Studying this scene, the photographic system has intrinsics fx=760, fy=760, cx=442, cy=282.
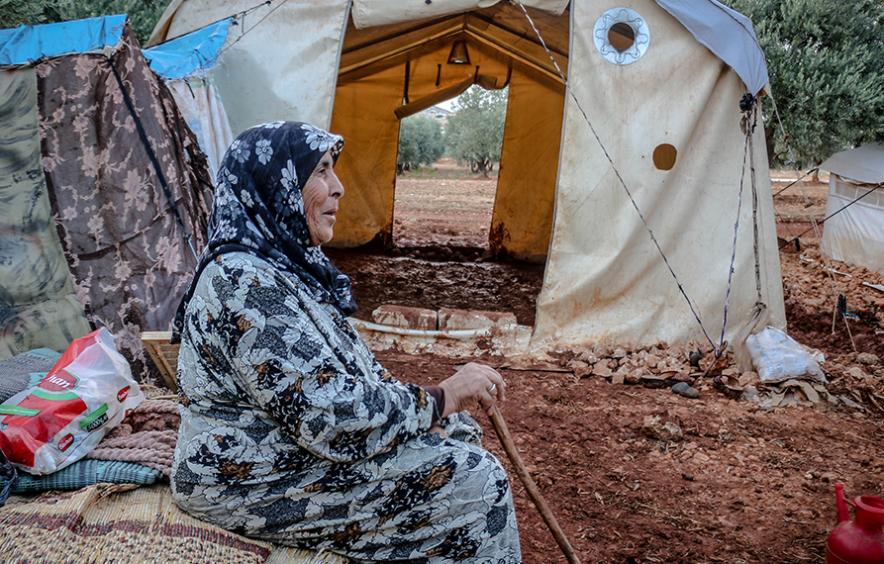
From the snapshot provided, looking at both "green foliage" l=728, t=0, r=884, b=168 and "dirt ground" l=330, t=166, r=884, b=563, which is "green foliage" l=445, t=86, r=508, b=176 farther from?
"dirt ground" l=330, t=166, r=884, b=563

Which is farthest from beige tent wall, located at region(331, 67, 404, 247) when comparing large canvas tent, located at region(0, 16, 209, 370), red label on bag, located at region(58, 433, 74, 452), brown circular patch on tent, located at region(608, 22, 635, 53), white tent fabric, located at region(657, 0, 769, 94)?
red label on bag, located at region(58, 433, 74, 452)

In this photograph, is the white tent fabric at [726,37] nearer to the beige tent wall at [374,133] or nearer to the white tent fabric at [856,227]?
the beige tent wall at [374,133]

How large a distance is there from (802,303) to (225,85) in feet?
18.1

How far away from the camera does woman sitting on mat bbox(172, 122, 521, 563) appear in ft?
6.11

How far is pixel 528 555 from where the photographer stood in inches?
121

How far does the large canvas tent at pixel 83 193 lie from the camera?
169 inches

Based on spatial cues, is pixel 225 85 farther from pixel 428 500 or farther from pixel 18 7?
pixel 428 500

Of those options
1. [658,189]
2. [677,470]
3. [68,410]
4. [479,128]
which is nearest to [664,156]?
[658,189]

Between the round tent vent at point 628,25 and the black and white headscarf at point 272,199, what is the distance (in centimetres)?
377

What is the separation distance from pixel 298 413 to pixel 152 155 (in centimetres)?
319

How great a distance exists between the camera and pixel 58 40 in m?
4.46

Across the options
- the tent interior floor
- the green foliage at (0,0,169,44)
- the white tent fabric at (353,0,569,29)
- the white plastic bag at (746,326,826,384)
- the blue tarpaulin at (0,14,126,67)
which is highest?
the green foliage at (0,0,169,44)

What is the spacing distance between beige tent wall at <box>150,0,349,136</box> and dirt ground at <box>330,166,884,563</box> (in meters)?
1.90

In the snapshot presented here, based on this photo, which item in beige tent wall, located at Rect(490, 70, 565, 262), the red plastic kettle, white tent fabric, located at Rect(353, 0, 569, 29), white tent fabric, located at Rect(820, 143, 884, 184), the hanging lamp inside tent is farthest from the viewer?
beige tent wall, located at Rect(490, 70, 565, 262)
